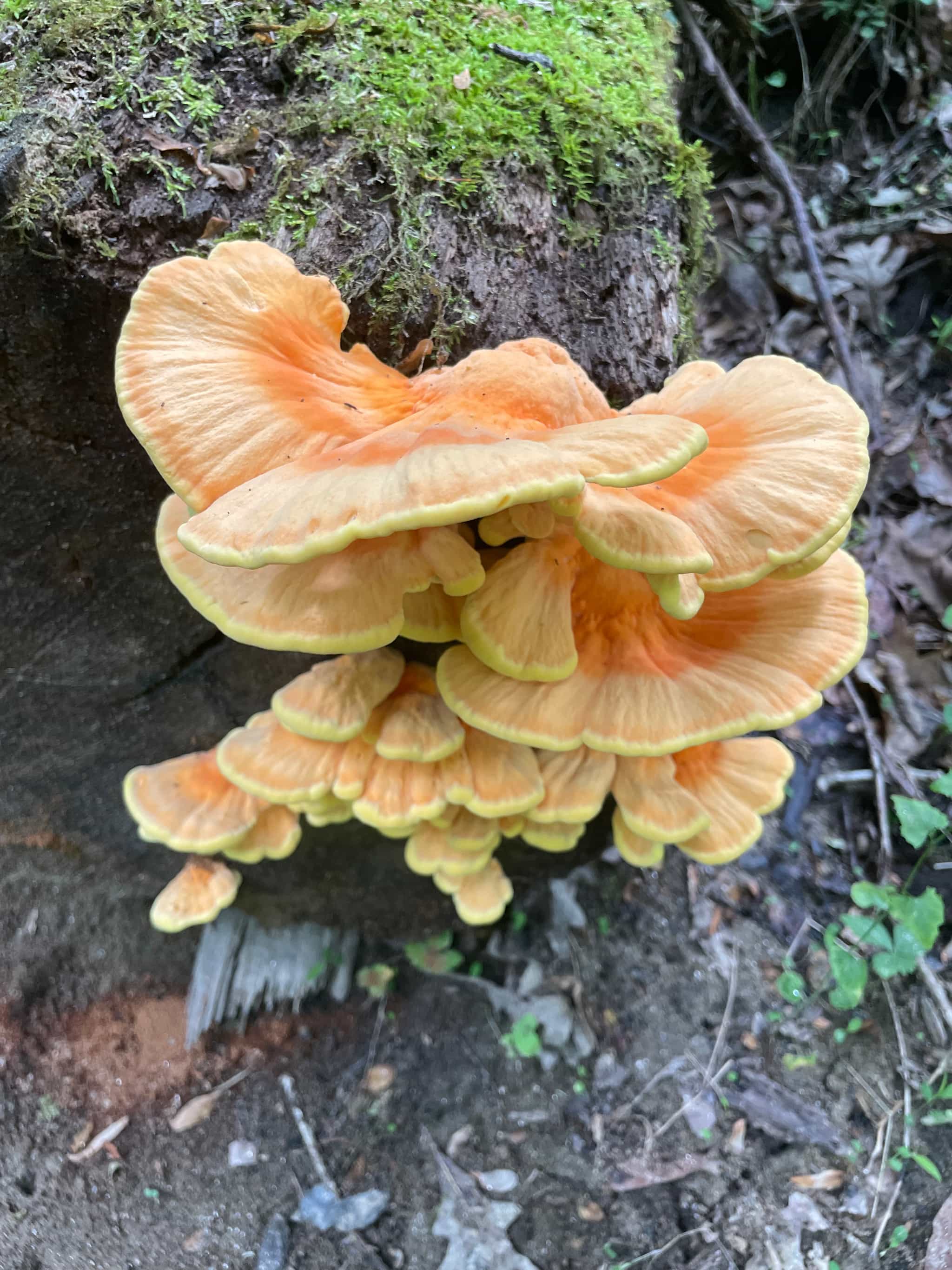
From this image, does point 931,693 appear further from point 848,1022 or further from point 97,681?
point 97,681

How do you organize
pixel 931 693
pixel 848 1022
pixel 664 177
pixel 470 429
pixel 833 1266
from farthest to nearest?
1. pixel 931 693
2. pixel 848 1022
3. pixel 833 1266
4. pixel 664 177
5. pixel 470 429

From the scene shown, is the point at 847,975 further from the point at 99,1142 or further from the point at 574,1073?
the point at 99,1142

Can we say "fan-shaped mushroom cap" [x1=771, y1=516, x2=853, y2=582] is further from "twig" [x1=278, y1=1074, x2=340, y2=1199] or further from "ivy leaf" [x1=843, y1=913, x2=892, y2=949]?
"twig" [x1=278, y1=1074, x2=340, y2=1199]

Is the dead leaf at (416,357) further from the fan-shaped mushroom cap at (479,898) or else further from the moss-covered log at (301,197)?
the fan-shaped mushroom cap at (479,898)

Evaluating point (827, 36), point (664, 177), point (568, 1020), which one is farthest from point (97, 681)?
point (827, 36)

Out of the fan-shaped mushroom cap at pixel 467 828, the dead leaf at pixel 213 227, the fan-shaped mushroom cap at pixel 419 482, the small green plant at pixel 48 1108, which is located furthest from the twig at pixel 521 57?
the small green plant at pixel 48 1108

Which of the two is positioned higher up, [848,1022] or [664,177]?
[664,177]
